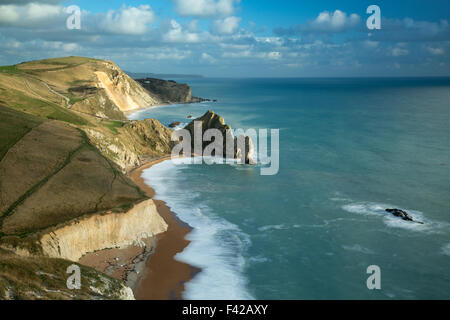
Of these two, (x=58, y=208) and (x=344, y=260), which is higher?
(x=58, y=208)

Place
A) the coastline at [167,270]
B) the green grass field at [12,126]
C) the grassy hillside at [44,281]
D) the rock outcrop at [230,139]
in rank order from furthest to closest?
the rock outcrop at [230,139] → the green grass field at [12,126] → the coastline at [167,270] → the grassy hillside at [44,281]

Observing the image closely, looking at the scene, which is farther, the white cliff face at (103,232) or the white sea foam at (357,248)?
the white sea foam at (357,248)

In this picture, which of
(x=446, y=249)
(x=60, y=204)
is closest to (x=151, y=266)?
(x=60, y=204)

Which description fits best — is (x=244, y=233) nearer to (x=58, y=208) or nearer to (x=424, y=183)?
(x=58, y=208)

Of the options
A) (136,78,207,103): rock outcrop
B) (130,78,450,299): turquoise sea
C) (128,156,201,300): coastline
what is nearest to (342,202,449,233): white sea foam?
(130,78,450,299): turquoise sea

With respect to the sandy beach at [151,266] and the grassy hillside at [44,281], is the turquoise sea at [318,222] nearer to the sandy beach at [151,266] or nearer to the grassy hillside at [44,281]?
the sandy beach at [151,266]

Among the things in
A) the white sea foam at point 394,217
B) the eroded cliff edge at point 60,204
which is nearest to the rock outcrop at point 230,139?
the eroded cliff edge at point 60,204

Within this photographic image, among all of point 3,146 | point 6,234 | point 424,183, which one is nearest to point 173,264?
point 6,234
